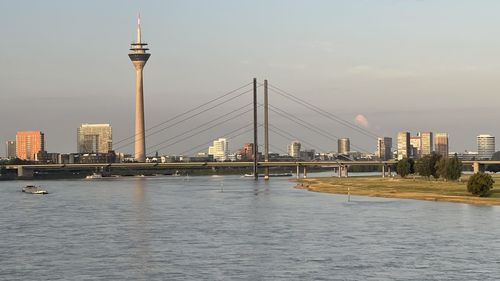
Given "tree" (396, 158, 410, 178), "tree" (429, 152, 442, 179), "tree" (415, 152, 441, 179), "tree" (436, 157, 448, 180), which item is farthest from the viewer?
"tree" (396, 158, 410, 178)

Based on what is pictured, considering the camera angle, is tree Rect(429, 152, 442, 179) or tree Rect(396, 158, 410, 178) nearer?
tree Rect(429, 152, 442, 179)

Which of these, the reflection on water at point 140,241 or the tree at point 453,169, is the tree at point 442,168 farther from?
the reflection on water at point 140,241

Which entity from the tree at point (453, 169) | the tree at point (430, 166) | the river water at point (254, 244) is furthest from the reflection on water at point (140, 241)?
the tree at point (430, 166)

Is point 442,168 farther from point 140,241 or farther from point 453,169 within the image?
point 140,241

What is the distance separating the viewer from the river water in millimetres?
41841

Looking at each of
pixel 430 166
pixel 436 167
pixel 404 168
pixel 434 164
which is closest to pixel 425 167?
pixel 430 166

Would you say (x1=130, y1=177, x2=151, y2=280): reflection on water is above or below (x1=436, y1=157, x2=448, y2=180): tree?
below

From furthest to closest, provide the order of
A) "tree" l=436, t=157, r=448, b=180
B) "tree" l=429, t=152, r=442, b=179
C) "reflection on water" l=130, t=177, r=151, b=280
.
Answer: "tree" l=429, t=152, r=442, b=179 → "tree" l=436, t=157, r=448, b=180 → "reflection on water" l=130, t=177, r=151, b=280

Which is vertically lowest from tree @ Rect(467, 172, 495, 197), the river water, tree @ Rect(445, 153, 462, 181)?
the river water

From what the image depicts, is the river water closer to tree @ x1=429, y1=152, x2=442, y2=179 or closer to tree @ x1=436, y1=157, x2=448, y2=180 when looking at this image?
tree @ x1=436, y1=157, x2=448, y2=180

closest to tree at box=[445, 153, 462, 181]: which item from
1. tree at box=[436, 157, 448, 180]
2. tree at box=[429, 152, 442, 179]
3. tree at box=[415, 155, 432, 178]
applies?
tree at box=[436, 157, 448, 180]

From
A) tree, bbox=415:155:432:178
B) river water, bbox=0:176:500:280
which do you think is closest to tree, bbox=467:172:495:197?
river water, bbox=0:176:500:280

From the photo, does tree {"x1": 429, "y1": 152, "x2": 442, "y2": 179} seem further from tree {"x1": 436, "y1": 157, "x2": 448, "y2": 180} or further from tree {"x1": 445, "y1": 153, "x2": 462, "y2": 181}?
tree {"x1": 445, "y1": 153, "x2": 462, "y2": 181}

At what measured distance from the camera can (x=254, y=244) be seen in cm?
5294
